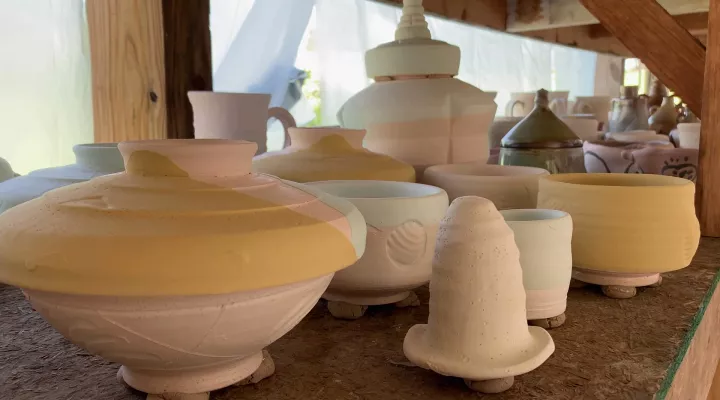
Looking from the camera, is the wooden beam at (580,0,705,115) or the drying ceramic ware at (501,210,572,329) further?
the wooden beam at (580,0,705,115)

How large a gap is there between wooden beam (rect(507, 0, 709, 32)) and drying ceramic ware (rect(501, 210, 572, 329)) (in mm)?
1900

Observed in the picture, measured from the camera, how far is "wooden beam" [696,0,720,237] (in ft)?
3.67

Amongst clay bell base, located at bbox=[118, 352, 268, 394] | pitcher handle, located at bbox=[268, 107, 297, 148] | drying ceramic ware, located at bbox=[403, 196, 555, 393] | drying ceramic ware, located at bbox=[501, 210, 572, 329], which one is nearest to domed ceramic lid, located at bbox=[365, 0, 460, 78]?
pitcher handle, located at bbox=[268, 107, 297, 148]

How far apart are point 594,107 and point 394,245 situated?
2.29 meters

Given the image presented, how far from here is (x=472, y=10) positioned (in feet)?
7.55

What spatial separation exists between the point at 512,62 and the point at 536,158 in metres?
2.54

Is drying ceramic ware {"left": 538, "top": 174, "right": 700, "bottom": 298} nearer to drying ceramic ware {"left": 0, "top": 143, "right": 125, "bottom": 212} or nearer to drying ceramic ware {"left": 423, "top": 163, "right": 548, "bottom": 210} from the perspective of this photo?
drying ceramic ware {"left": 423, "top": 163, "right": 548, "bottom": 210}

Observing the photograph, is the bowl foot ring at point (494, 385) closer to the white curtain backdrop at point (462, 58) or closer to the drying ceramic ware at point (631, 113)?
the white curtain backdrop at point (462, 58)

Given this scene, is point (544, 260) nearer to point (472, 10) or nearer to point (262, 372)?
point (262, 372)

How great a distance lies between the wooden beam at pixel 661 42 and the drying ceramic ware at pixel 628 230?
0.50 m

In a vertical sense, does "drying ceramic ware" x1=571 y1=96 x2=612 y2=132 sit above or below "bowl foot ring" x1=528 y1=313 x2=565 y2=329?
above

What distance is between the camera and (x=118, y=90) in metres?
1.22

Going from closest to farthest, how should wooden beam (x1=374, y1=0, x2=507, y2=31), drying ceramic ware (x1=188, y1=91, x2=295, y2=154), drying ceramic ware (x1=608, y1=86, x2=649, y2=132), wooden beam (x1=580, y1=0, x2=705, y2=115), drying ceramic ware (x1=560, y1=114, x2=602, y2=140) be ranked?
drying ceramic ware (x1=188, y1=91, x2=295, y2=154)
wooden beam (x1=580, y1=0, x2=705, y2=115)
drying ceramic ware (x1=560, y1=114, x2=602, y2=140)
wooden beam (x1=374, y1=0, x2=507, y2=31)
drying ceramic ware (x1=608, y1=86, x2=649, y2=132)

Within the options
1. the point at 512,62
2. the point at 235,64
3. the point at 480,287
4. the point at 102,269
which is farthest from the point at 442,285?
the point at 512,62
